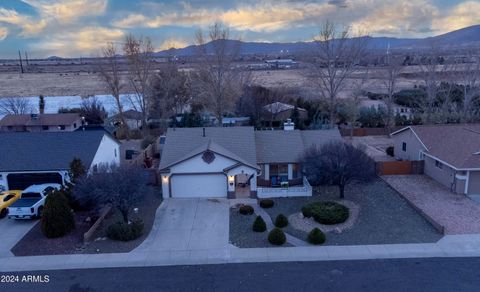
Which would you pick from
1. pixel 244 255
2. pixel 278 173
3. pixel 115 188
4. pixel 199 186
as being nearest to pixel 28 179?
pixel 115 188

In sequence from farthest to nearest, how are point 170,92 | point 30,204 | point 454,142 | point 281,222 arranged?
point 170,92 → point 454,142 → point 30,204 → point 281,222

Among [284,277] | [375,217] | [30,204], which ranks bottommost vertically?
[284,277]

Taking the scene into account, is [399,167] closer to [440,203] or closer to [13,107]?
[440,203]

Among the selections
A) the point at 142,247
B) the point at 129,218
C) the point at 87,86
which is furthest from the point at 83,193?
the point at 87,86

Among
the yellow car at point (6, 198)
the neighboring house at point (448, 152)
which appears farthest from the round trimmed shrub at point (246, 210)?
the yellow car at point (6, 198)

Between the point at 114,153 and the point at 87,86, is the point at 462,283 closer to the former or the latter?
the point at 114,153

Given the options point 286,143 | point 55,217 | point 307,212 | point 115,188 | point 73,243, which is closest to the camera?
point 73,243

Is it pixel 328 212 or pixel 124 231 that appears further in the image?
pixel 328 212

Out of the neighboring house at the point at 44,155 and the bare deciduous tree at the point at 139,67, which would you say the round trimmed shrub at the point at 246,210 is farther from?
the bare deciduous tree at the point at 139,67
